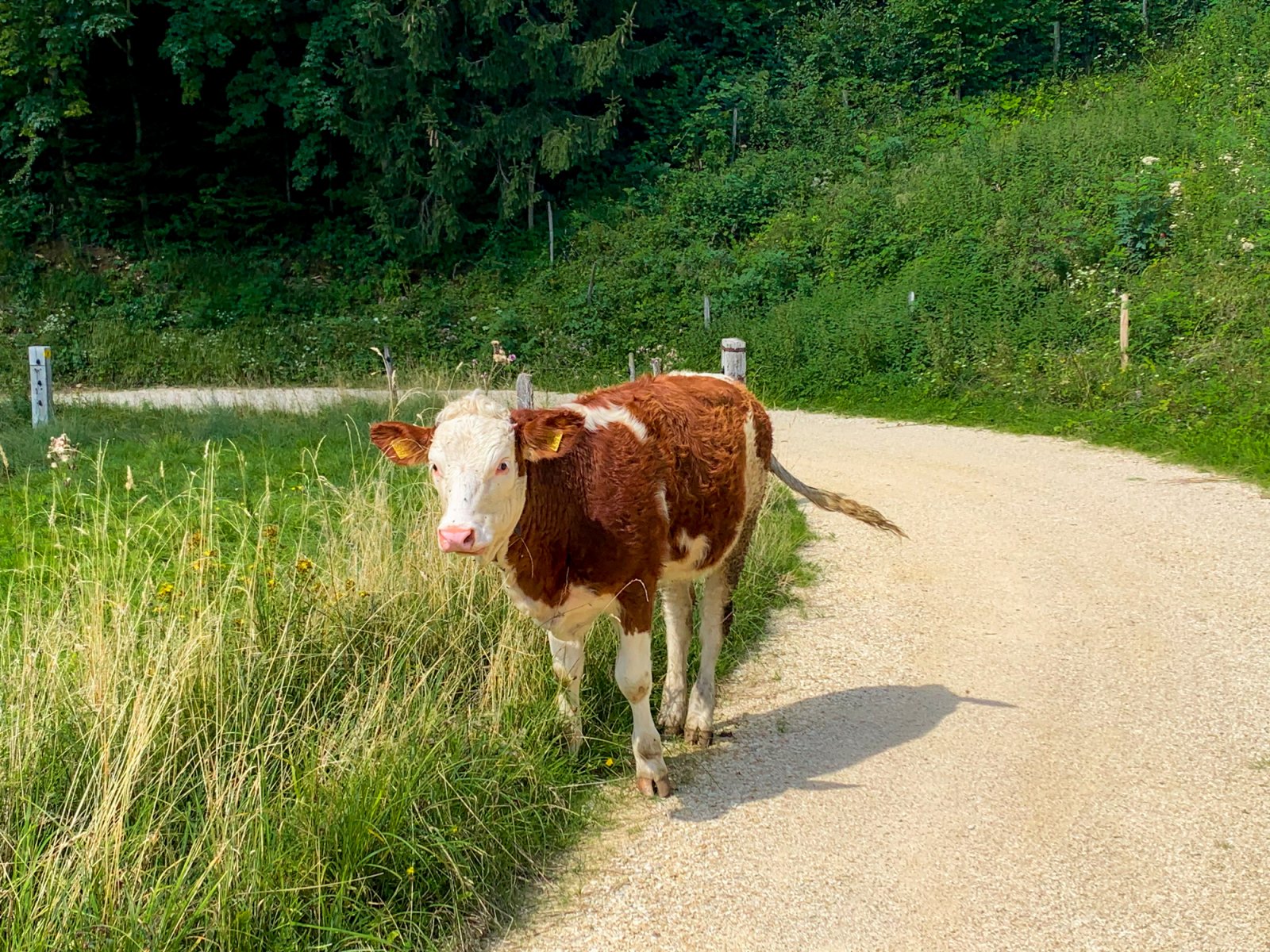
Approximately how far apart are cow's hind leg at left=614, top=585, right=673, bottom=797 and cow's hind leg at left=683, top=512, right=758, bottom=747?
2.00 ft

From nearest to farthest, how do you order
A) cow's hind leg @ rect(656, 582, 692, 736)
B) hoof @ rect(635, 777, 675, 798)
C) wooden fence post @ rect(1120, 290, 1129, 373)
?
1. hoof @ rect(635, 777, 675, 798)
2. cow's hind leg @ rect(656, 582, 692, 736)
3. wooden fence post @ rect(1120, 290, 1129, 373)

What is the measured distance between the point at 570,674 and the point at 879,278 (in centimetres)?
1642

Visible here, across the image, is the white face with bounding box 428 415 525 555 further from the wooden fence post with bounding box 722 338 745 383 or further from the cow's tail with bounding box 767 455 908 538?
the wooden fence post with bounding box 722 338 745 383

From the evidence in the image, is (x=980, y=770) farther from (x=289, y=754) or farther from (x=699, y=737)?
(x=289, y=754)

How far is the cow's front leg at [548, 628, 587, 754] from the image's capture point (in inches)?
194

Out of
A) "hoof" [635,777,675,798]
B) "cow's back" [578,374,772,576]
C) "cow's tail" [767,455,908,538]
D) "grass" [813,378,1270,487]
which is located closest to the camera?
"hoof" [635,777,675,798]

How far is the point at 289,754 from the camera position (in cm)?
431

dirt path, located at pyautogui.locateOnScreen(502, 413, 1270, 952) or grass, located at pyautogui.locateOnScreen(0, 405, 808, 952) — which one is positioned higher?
grass, located at pyautogui.locateOnScreen(0, 405, 808, 952)

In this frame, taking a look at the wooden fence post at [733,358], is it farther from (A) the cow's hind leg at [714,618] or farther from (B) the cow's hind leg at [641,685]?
(B) the cow's hind leg at [641,685]

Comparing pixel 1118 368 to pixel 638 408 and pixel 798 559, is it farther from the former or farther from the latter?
pixel 638 408

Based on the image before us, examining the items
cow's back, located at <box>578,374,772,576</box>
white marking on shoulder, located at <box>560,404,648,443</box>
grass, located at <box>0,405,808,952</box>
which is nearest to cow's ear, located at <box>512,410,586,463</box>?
white marking on shoulder, located at <box>560,404,648,443</box>

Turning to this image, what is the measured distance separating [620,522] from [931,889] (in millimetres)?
1872

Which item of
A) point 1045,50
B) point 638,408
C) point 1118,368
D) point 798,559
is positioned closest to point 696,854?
point 638,408

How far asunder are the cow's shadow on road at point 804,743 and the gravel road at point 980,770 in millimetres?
15
